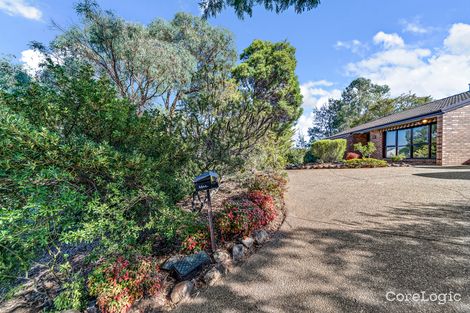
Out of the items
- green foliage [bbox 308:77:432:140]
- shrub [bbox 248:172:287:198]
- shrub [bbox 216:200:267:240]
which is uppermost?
green foliage [bbox 308:77:432:140]

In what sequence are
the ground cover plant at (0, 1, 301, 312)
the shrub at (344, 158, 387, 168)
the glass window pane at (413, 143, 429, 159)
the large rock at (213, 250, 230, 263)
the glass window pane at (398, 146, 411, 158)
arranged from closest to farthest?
the ground cover plant at (0, 1, 301, 312)
the large rock at (213, 250, 230, 263)
the shrub at (344, 158, 387, 168)
the glass window pane at (413, 143, 429, 159)
the glass window pane at (398, 146, 411, 158)

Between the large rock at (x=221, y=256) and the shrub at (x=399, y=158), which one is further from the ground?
the shrub at (x=399, y=158)

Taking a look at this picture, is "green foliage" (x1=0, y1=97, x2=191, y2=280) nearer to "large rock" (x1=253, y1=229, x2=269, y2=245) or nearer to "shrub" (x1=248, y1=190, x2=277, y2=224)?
"large rock" (x1=253, y1=229, x2=269, y2=245)

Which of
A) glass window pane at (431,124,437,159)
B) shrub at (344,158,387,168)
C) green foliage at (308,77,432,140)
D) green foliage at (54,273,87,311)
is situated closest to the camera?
green foliage at (54,273,87,311)

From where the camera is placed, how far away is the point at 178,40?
990cm

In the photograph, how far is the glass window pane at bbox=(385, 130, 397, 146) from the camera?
42.2ft

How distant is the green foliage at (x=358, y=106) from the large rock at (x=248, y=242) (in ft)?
92.5

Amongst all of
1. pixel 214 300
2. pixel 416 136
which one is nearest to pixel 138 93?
pixel 214 300

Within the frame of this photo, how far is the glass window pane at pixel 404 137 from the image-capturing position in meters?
11.9

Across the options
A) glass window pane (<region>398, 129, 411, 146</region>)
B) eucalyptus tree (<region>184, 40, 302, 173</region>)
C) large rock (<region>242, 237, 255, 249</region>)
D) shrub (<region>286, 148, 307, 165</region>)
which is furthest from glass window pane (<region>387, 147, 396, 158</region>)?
large rock (<region>242, 237, 255, 249</region>)

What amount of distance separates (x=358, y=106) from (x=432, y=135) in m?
24.9

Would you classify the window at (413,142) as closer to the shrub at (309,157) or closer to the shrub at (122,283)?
the shrub at (309,157)

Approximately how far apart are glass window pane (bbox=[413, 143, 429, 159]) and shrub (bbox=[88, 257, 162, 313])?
14729 millimetres

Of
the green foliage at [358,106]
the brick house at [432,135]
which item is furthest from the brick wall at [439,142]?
the green foliage at [358,106]
